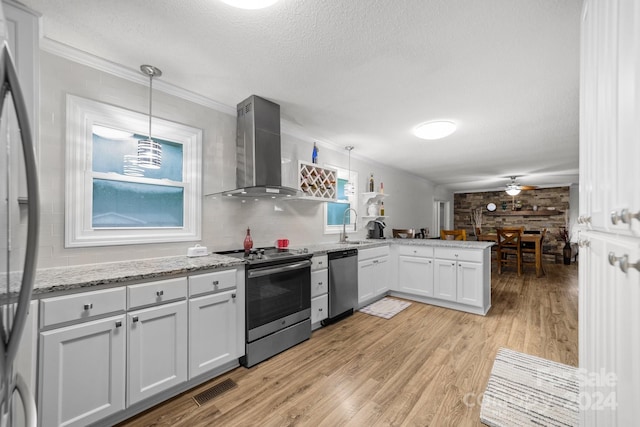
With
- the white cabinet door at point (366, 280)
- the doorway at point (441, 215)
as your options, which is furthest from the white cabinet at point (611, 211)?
the doorway at point (441, 215)

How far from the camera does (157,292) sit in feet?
5.72

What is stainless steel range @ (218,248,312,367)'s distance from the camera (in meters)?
2.25

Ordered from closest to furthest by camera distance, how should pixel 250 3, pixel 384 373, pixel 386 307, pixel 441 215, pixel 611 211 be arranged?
1. pixel 611 211
2. pixel 250 3
3. pixel 384 373
4. pixel 386 307
5. pixel 441 215

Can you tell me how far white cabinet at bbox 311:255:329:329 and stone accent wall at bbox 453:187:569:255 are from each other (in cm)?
814

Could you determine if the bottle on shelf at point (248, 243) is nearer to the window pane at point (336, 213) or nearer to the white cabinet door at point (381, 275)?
the window pane at point (336, 213)

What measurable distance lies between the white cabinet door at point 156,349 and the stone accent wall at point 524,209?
9.68m

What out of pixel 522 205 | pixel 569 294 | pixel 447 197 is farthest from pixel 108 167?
pixel 522 205

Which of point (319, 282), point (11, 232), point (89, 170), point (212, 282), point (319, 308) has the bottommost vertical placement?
point (319, 308)

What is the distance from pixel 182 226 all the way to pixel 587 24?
2909 mm

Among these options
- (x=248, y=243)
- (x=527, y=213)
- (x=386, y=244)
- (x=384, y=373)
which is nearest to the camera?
(x=384, y=373)

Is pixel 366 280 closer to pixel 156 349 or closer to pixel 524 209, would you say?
pixel 156 349

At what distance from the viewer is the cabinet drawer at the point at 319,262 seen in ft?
9.44

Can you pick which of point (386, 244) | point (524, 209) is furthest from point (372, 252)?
point (524, 209)

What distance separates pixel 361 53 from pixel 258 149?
124 centimetres
